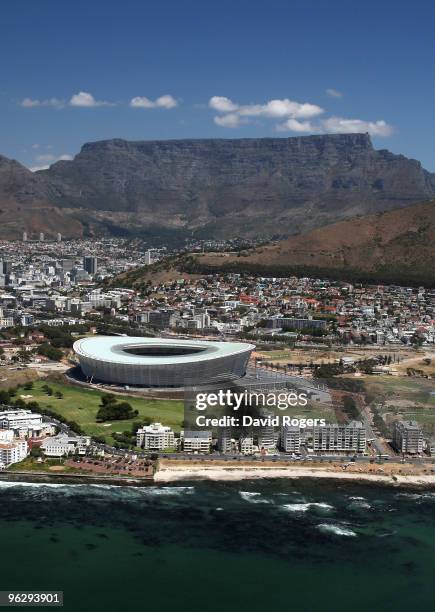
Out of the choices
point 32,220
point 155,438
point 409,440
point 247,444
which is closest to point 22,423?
point 155,438

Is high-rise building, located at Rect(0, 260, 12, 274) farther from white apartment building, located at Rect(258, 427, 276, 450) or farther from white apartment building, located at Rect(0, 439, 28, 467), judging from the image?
white apartment building, located at Rect(258, 427, 276, 450)

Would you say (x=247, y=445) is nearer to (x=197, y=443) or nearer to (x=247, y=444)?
(x=247, y=444)

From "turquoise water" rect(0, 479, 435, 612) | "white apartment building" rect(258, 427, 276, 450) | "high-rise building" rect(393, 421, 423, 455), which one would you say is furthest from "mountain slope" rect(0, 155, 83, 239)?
"turquoise water" rect(0, 479, 435, 612)

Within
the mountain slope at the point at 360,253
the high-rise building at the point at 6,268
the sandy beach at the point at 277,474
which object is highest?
the mountain slope at the point at 360,253

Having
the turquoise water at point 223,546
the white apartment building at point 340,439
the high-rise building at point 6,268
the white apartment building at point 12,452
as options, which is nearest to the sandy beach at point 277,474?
the turquoise water at point 223,546

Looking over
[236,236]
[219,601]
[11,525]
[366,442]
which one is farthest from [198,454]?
[236,236]

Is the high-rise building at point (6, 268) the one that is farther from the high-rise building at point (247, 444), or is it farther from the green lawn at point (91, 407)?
the high-rise building at point (247, 444)
